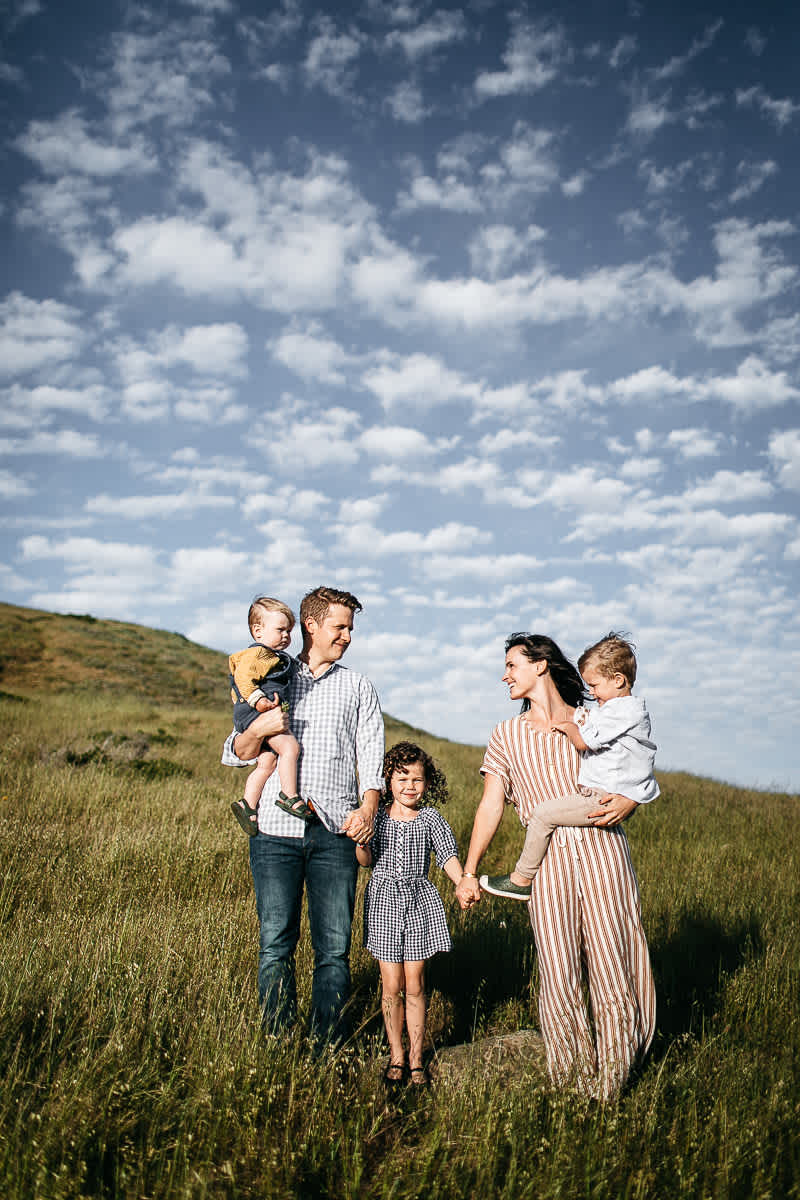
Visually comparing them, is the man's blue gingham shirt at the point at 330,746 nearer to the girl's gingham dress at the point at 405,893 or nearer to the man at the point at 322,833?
the man at the point at 322,833

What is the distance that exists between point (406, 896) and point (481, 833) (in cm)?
65

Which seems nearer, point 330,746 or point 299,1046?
point 299,1046

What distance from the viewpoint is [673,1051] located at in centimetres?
416

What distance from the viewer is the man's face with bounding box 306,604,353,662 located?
4.09 meters

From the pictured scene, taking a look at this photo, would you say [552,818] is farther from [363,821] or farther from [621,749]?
[363,821]

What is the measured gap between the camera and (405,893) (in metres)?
4.07

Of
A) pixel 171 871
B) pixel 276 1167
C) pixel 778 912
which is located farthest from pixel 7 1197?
pixel 778 912

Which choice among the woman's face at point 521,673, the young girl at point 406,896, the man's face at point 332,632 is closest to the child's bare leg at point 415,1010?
the young girl at point 406,896

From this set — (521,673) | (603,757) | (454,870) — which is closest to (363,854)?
(454,870)

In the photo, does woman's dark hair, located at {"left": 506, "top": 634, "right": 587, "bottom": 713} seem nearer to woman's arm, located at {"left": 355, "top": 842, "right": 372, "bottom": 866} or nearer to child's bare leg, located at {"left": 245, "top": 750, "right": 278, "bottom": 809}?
woman's arm, located at {"left": 355, "top": 842, "right": 372, "bottom": 866}

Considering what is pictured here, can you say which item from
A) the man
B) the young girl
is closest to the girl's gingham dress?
the young girl

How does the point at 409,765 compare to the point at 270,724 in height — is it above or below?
below

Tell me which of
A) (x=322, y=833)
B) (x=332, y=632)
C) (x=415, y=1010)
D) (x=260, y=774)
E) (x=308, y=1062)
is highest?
(x=332, y=632)

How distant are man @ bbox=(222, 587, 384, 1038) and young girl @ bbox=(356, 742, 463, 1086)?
0.77 ft
